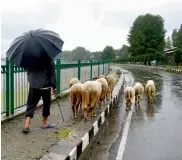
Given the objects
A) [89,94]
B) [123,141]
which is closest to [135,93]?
[89,94]

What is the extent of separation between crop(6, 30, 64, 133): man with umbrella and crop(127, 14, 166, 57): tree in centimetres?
6797

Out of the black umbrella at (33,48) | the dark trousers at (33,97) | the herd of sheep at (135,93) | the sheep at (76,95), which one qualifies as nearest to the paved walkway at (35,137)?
the sheep at (76,95)

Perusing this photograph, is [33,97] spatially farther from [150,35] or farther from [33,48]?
[150,35]

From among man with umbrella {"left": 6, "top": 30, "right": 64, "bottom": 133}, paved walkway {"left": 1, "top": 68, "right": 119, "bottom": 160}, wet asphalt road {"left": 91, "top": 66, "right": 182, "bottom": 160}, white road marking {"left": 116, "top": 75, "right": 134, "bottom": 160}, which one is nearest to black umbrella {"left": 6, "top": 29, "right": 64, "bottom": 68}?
man with umbrella {"left": 6, "top": 30, "right": 64, "bottom": 133}

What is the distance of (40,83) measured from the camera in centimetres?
627

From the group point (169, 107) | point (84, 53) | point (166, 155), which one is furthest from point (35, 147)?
point (84, 53)

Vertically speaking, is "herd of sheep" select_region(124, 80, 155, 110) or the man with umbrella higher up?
the man with umbrella

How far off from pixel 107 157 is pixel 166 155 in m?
0.97

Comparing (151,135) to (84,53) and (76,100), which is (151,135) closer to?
(76,100)

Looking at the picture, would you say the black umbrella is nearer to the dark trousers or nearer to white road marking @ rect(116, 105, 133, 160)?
the dark trousers

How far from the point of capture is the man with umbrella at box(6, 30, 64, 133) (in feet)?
19.4

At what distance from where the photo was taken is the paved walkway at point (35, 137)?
4.99 m

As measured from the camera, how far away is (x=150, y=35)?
74.2m

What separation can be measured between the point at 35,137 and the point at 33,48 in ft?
5.08
